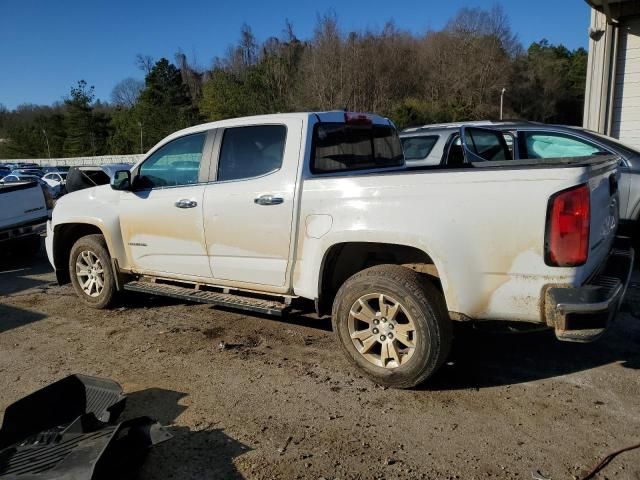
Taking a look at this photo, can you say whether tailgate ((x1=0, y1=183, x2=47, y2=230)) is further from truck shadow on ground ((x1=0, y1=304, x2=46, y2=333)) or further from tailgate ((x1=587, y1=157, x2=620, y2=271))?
tailgate ((x1=587, y1=157, x2=620, y2=271))

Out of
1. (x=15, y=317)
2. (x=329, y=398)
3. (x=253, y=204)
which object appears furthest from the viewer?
(x=15, y=317)

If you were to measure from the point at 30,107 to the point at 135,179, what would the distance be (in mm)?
115884

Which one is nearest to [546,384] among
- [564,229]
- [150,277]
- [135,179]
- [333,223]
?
[564,229]

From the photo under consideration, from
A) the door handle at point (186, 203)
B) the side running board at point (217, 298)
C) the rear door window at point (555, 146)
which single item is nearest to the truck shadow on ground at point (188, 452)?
the side running board at point (217, 298)

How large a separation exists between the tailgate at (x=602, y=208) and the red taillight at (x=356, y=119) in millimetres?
1990

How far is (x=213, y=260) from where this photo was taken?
4.71m

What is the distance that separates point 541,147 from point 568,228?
4.95 m

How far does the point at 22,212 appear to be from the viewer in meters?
8.71

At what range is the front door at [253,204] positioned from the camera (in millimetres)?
4184

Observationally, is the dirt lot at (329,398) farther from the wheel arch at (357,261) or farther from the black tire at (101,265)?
the wheel arch at (357,261)

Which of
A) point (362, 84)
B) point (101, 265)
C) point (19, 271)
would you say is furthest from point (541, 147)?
point (362, 84)

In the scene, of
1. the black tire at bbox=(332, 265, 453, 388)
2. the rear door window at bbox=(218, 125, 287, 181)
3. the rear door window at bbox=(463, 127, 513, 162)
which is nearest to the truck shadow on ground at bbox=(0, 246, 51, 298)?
the rear door window at bbox=(218, 125, 287, 181)

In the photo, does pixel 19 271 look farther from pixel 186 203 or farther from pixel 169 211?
pixel 186 203

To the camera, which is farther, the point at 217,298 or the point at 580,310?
the point at 217,298
